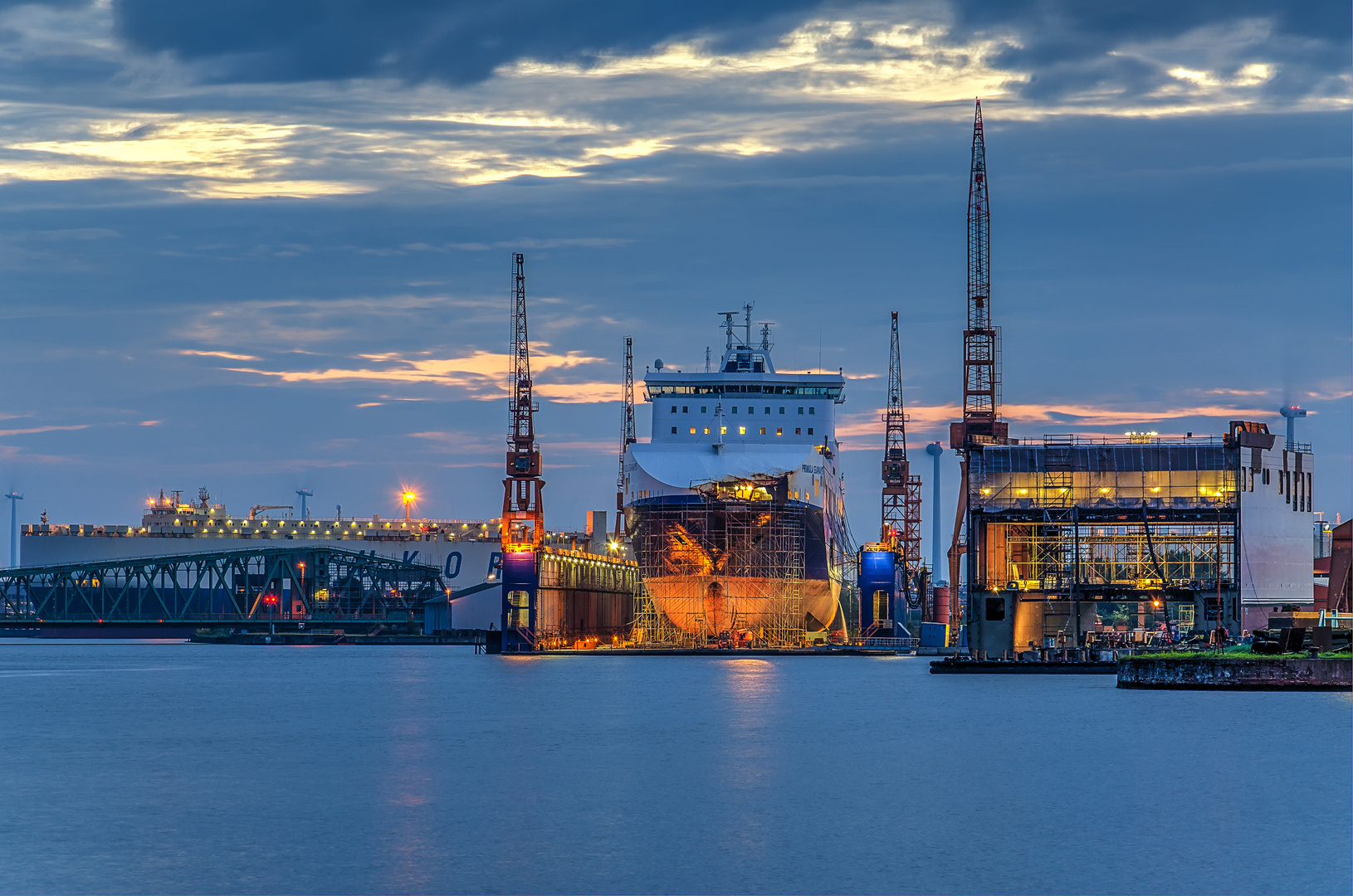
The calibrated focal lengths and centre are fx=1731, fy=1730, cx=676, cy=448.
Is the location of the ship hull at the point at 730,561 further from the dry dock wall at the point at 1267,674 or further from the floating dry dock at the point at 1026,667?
the dry dock wall at the point at 1267,674

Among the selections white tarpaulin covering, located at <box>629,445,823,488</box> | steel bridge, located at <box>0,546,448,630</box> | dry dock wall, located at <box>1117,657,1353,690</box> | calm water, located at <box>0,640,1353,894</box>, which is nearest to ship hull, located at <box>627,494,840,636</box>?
white tarpaulin covering, located at <box>629,445,823,488</box>

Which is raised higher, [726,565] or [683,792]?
[726,565]

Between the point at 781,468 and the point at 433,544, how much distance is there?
260 feet

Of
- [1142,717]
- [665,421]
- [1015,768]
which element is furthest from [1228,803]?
[665,421]

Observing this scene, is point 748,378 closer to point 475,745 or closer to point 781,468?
point 781,468

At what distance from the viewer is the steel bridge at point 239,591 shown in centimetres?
16800

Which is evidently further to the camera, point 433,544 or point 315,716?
point 433,544

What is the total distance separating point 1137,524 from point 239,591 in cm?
10615

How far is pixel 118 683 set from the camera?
95375mm

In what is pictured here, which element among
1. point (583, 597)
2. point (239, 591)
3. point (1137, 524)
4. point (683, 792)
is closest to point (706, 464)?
point (583, 597)

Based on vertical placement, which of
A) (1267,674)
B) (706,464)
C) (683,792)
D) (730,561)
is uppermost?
(706,464)

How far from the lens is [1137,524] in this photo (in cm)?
9794

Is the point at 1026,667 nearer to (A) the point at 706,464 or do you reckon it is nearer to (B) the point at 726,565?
(B) the point at 726,565

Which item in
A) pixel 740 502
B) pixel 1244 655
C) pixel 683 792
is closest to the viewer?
pixel 683 792
